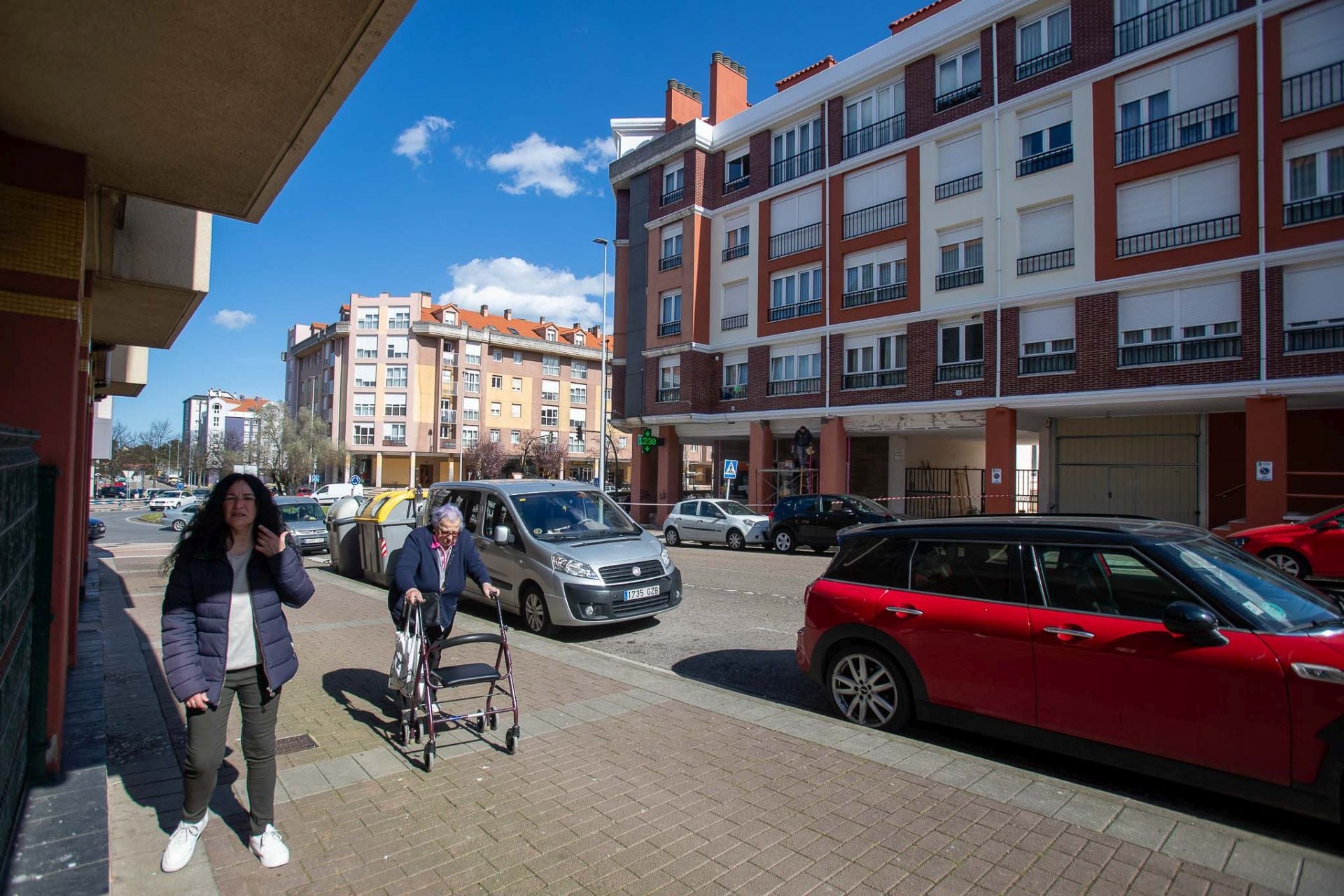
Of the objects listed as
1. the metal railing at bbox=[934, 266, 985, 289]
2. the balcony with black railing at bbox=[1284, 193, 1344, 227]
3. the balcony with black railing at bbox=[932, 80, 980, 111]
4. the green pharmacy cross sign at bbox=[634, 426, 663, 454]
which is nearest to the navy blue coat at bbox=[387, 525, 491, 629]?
the balcony with black railing at bbox=[1284, 193, 1344, 227]

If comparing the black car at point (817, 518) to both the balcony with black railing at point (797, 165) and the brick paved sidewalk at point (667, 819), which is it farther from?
the brick paved sidewalk at point (667, 819)

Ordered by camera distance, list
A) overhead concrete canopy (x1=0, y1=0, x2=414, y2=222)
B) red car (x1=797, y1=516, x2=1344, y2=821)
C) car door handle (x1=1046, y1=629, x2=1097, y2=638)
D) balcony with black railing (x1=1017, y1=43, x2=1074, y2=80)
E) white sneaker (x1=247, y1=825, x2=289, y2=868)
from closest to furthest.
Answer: white sneaker (x1=247, y1=825, x2=289, y2=868) → overhead concrete canopy (x1=0, y1=0, x2=414, y2=222) → red car (x1=797, y1=516, x2=1344, y2=821) → car door handle (x1=1046, y1=629, x2=1097, y2=638) → balcony with black railing (x1=1017, y1=43, x2=1074, y2=80)

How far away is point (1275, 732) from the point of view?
12.0 ft

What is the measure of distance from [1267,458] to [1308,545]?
6177 mm

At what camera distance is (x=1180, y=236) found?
1933 cm

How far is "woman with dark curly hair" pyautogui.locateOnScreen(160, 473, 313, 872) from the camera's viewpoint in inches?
131

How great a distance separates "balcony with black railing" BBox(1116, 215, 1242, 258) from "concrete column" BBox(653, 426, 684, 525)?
18.0 metres

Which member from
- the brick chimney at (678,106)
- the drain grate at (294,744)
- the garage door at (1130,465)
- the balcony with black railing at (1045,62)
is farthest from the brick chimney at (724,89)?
the drain grate at (294,744)

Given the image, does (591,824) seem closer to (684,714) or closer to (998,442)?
(684,714)

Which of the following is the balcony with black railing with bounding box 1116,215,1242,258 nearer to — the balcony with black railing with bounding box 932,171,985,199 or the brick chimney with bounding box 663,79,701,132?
the balcony with black railing with bounding box 932,171,985,199

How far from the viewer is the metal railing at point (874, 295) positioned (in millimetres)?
25281

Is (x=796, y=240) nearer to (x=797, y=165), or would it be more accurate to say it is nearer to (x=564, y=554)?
(x=797, y=165)

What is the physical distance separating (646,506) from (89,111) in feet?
100

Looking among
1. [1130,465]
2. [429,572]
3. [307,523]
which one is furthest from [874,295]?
[429,572]
